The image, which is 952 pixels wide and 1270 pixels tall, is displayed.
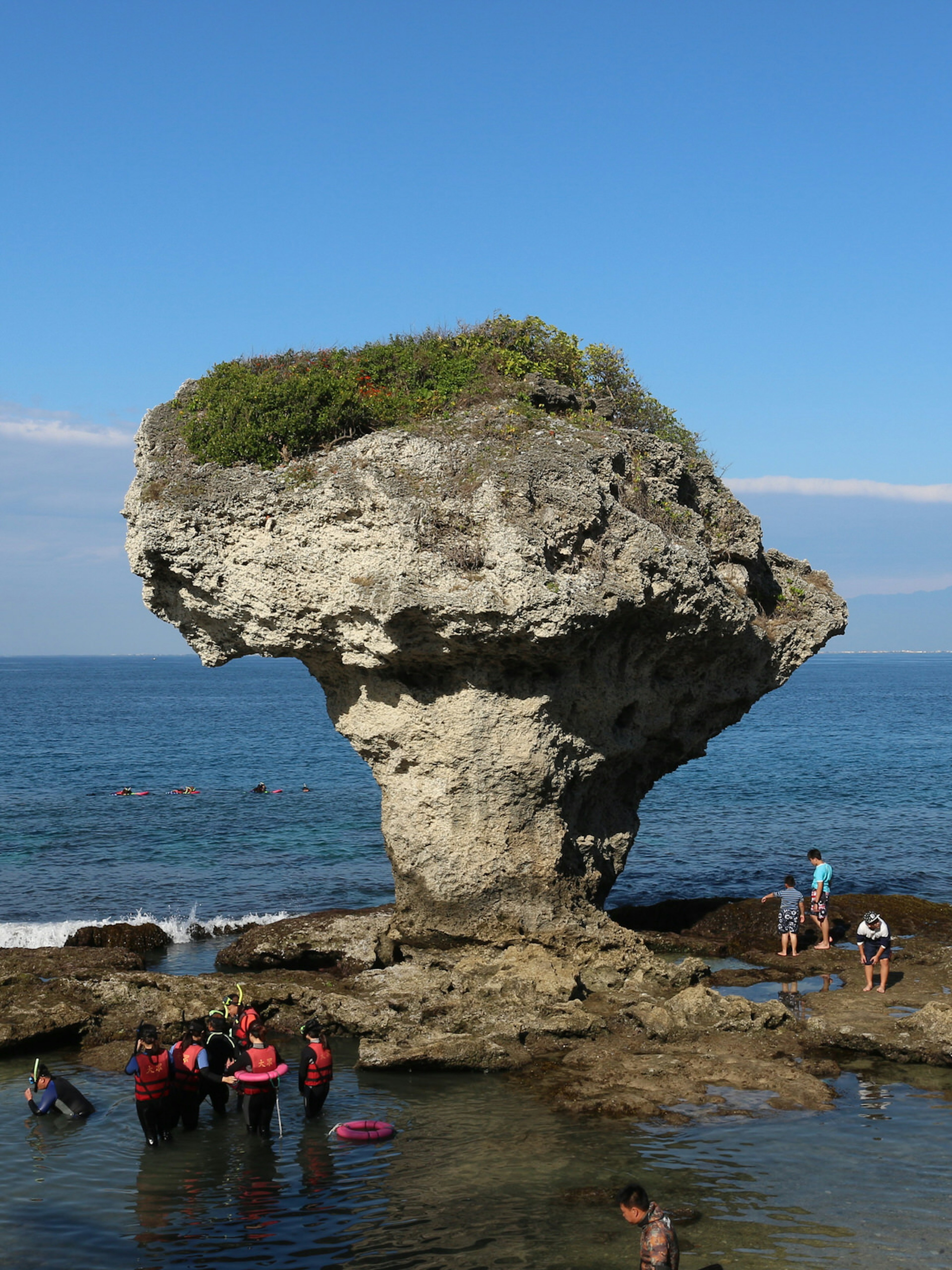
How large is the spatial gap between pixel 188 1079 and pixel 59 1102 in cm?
196

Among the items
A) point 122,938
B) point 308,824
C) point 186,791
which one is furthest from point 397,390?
point 186,791

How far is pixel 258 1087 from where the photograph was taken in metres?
14.2

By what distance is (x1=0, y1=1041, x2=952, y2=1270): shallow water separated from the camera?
11328mm

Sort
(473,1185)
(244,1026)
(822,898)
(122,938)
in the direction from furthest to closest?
1. (122,938)
2. (822,898)
3. (244,1026)
4. (473,1185)

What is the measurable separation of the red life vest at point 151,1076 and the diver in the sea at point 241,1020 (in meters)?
1.50

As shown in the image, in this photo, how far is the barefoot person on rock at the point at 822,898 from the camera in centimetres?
2252

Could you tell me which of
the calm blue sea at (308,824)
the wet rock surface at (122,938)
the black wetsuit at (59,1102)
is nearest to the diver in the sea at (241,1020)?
the black wetsuit at (59,1102)

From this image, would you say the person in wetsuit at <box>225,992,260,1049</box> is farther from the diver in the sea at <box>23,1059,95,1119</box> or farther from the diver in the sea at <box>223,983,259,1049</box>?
the diver in the sea at <box>23,1059,95,1119</box>

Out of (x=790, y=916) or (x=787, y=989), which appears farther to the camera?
(x=790, y=916)

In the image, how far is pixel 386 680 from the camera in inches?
822

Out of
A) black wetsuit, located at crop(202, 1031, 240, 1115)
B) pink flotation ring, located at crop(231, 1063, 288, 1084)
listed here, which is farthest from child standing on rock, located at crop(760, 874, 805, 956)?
black wetsuit, located at crop(202, 1031, 240, 1115)

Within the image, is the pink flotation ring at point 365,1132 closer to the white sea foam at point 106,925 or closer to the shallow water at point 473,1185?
the shallow water at point 473,1185

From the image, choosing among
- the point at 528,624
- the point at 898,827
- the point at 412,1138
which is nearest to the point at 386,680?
the point at 528,624

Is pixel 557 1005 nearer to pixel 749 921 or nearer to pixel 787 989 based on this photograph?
pixel 787 989
